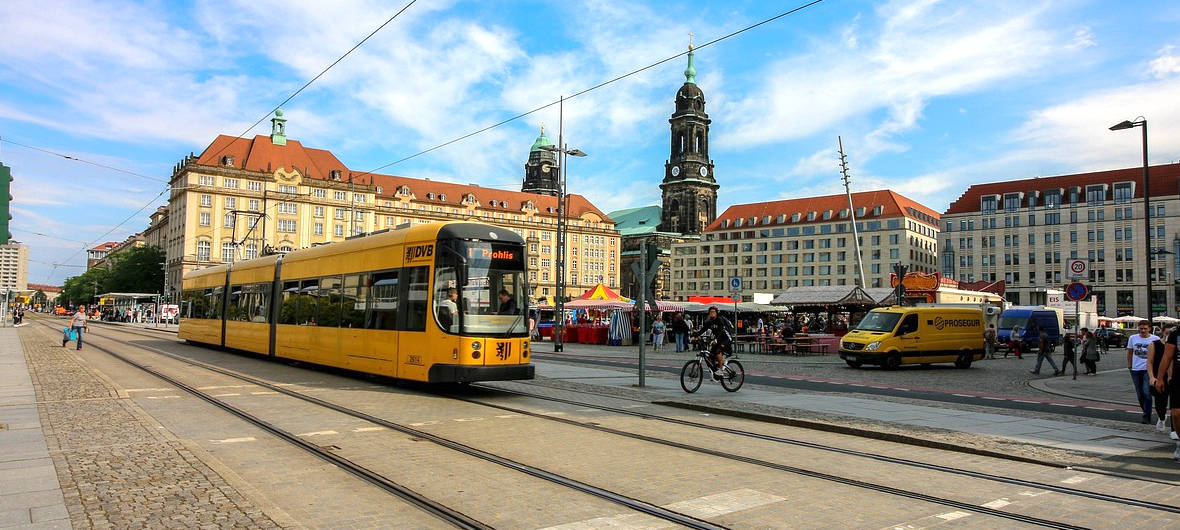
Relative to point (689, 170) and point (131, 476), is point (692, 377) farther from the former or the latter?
point (689, 170)

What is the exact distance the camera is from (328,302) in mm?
17750

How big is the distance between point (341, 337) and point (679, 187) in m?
125

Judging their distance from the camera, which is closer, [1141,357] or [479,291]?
[1141,357]

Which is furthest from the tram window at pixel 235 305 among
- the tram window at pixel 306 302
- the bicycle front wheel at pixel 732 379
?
the bicycle front wheel at pixel 732 379

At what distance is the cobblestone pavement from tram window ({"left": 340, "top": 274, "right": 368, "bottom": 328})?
4672mm

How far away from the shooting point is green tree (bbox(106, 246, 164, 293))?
11256 centimetres

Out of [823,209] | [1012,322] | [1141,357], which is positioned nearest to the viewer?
[1141,357]

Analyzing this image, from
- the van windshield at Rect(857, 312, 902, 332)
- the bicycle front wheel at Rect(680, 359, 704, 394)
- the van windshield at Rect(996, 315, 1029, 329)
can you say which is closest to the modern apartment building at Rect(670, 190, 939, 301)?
the van windshield at Rect(996, 315, 1029, 329)

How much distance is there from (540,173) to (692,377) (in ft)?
450

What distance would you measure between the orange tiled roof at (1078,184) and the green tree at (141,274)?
10988 centimetres

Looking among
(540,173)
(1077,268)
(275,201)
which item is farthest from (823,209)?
(1077,268)

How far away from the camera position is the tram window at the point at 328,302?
56.9 feet

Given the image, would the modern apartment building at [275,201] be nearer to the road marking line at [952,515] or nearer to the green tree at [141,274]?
the green tree at [141,274]

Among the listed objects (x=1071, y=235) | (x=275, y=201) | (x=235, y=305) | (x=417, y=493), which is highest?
(x=275, y=201)
